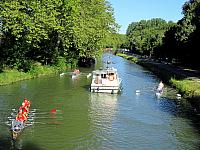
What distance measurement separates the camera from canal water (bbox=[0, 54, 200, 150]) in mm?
29781

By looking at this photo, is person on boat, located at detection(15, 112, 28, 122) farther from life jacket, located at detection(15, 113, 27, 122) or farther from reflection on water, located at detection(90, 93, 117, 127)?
reflection on water, located at detection(90, 93, 117, 127)

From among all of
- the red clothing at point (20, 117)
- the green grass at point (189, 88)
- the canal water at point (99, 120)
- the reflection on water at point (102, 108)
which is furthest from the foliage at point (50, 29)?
the red clothing at point (20, 117)

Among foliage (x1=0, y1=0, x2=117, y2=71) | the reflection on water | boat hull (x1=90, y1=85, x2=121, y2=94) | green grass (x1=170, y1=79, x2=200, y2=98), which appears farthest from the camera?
foliage (x1=0, y1=0, x2=117, y2=71)

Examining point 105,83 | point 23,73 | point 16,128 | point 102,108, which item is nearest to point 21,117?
point 16,128

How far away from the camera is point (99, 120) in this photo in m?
36.9

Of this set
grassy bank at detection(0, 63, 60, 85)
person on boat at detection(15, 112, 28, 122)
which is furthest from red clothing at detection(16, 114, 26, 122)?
grassy bank at detection(0, 63, 60, 85)

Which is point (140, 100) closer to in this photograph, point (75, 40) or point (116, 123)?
point (116, 123)

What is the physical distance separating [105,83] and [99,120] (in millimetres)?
15888

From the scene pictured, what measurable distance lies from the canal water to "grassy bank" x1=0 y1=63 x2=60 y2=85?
2.08m

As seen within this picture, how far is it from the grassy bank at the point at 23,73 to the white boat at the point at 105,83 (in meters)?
13.6

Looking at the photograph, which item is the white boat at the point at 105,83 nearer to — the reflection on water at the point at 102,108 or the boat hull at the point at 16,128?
the reflection on water at the point at 102,108

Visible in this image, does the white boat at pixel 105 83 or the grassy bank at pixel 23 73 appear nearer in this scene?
the white boat at pixel 105 83

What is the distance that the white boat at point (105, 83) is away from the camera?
171 feet

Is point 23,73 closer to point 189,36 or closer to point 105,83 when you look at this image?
point 105,83
